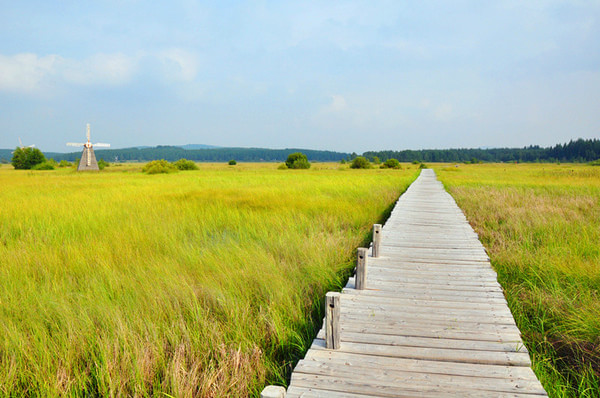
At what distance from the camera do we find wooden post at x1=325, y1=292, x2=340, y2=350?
276cm

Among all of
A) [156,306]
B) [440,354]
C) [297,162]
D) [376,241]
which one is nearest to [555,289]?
[376,241]

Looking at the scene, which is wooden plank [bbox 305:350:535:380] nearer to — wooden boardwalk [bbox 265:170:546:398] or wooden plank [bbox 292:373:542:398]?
wooden boardwalk [bbox 265:170:546:398]

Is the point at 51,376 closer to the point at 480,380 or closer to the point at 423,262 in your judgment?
the point at 480,380

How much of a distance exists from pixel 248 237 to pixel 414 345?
5.09 metres

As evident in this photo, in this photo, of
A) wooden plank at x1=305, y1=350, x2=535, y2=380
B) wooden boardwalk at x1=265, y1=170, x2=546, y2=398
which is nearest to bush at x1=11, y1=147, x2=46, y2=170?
wooden boardwalk at x1=265, y1=170, x2=546, y2=398

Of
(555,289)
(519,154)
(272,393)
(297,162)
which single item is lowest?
(555,289)

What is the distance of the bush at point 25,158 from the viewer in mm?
65688

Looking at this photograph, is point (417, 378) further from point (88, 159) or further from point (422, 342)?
point (88, 159)

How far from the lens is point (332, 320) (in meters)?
2.81

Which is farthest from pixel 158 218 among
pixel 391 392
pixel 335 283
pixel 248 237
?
pixel 391 392

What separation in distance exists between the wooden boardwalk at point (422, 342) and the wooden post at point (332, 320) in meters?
0.08

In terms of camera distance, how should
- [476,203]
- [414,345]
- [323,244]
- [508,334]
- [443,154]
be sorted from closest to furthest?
[414,345], [508,334], [323,244], [476,203], [443,154]

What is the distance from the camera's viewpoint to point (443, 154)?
6240 inches

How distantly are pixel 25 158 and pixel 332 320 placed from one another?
275 feet
